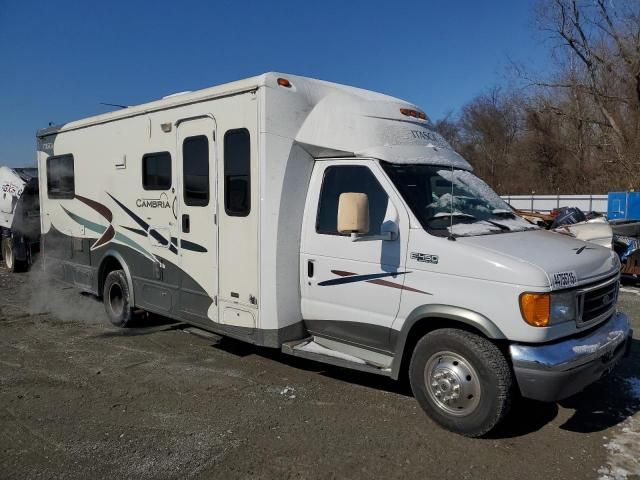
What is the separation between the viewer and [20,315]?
27.0 feet

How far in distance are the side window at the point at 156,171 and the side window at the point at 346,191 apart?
2.16 m

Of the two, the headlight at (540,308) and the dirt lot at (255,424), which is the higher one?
the headlight at (540,308)

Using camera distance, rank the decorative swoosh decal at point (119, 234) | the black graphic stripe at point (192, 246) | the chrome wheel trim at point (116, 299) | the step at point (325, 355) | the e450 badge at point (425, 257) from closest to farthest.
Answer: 1. the e450 badge at point (425, 257)
2. the step at point (325, 355)
3. the black graphic stripe at point (192, 246)
4. the decorative swoosh decal at point (119, 234)
5. the chrome wheel trim at point (116, 299)

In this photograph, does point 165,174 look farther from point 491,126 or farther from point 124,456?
point 491,126

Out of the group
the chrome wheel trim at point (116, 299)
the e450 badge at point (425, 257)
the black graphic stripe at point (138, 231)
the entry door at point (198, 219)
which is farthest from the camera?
the chrome wheel trim at point (116, 299)

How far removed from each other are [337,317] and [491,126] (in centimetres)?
5247

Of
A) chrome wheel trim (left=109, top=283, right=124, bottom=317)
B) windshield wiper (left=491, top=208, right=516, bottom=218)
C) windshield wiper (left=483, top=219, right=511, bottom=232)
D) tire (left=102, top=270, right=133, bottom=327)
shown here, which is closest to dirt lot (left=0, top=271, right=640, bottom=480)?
tire (left=102, top=270, right=133, bottom=327)

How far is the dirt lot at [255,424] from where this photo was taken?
377cm

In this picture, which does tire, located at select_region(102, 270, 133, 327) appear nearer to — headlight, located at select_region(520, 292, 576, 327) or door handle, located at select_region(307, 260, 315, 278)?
door handle, located at select_region(307, 260, 315, 278)

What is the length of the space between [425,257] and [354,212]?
67cm

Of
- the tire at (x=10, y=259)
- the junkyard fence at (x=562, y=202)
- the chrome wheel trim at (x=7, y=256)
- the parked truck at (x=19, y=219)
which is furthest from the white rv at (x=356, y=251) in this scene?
the junkyard fence at (x=562, y=202)

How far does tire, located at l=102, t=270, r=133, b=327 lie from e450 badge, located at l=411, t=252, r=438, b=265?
4.39m

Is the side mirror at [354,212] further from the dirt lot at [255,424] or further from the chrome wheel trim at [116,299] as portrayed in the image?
the chrome wheel trim at [116,299]

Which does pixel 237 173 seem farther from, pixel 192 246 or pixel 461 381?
pixel 461 381
